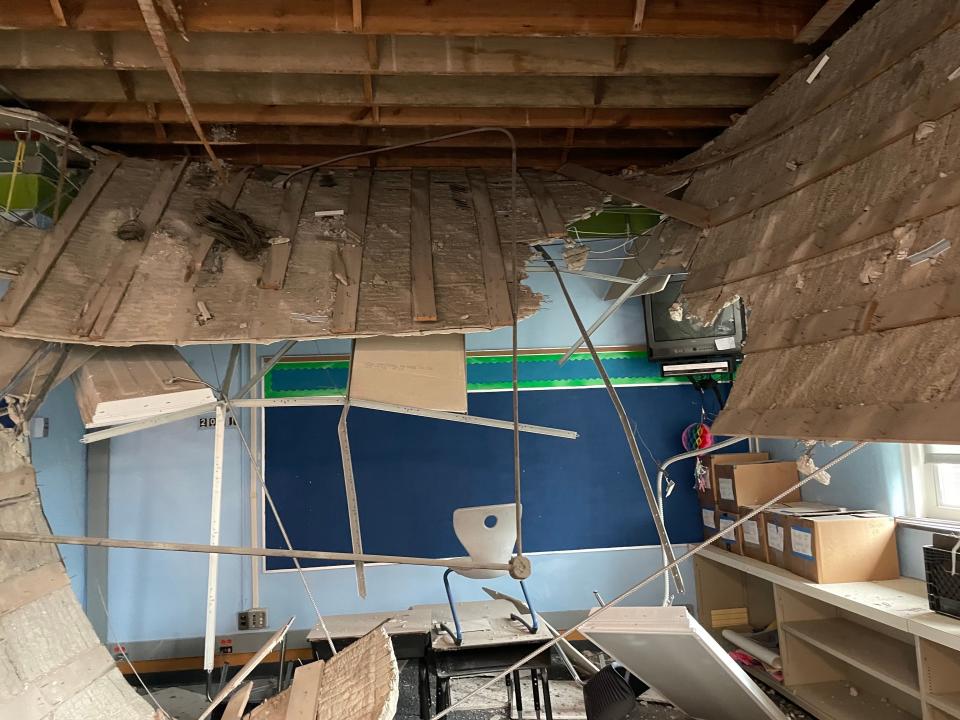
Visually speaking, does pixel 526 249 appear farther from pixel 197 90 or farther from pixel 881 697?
pixel 881 697

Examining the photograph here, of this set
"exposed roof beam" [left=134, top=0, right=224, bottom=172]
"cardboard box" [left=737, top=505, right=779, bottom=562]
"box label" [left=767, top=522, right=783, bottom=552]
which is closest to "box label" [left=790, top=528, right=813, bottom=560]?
"box label" [left=767, top=522, right=783, bottom=552]

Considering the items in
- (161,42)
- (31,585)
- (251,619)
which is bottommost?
(251,619)

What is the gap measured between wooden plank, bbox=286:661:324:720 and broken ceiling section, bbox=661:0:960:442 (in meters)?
1.48

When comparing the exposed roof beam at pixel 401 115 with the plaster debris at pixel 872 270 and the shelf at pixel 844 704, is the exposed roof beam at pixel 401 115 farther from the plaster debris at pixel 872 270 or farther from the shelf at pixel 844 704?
the shelf at pixel 844 704

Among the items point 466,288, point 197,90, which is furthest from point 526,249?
point 197,90

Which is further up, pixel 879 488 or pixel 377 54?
pixel 377 54

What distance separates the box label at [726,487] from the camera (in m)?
5.11

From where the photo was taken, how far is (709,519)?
5.57 m

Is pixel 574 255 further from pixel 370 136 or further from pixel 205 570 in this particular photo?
pixel 205 570

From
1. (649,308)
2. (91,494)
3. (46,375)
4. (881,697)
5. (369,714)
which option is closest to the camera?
(369,714)

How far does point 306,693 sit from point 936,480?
3.97 metres

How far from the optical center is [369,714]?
1.70 m

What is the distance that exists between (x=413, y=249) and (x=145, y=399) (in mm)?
1299

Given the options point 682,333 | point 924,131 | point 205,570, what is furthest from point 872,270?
point 205,570
